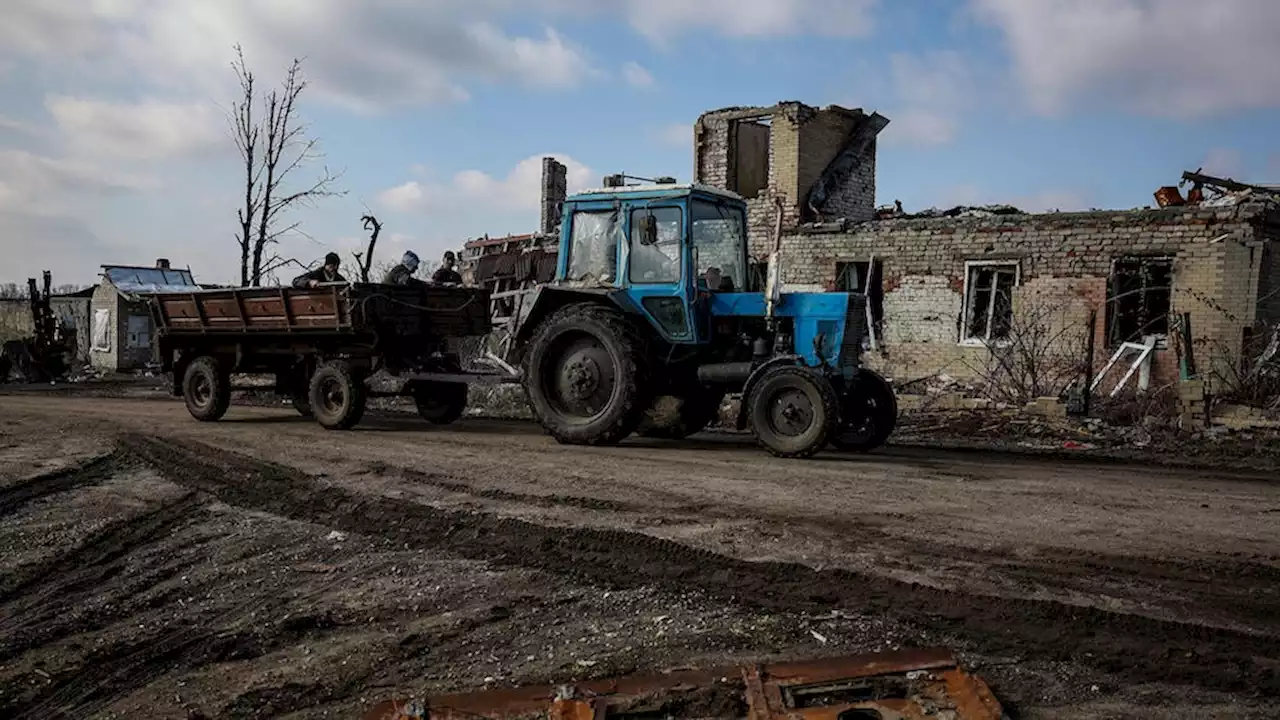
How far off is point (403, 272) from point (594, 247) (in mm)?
2699

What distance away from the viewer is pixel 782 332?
9008 mm

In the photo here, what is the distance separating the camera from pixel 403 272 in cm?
1121

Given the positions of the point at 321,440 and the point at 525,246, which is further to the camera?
the point at 525,246

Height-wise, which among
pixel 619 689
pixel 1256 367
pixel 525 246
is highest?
pixel 525 246

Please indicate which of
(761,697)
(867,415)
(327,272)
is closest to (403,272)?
(327,272)

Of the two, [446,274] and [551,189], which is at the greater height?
[551,189]

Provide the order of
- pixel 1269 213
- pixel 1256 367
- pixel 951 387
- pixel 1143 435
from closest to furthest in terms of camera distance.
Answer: pixel 1143 435 < pixel 1256 367 < pixel 1269 213 < pixel 951 387

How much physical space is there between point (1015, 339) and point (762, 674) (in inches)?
515

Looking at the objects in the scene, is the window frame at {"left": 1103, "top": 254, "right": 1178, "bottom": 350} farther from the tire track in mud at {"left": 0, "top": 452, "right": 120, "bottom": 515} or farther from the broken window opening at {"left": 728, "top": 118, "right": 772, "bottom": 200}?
the tire track in mud at {"left": 0, "top": 452, "right": 120, "bottom": 515}

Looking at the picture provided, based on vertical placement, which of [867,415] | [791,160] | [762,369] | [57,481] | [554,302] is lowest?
[57,481]

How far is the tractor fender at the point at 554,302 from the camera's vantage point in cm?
935

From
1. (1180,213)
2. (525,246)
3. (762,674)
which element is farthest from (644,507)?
(525,246)

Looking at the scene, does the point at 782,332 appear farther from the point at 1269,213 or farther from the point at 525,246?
the point at 525,246

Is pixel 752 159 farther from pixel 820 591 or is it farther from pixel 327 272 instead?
pixel 820 591
